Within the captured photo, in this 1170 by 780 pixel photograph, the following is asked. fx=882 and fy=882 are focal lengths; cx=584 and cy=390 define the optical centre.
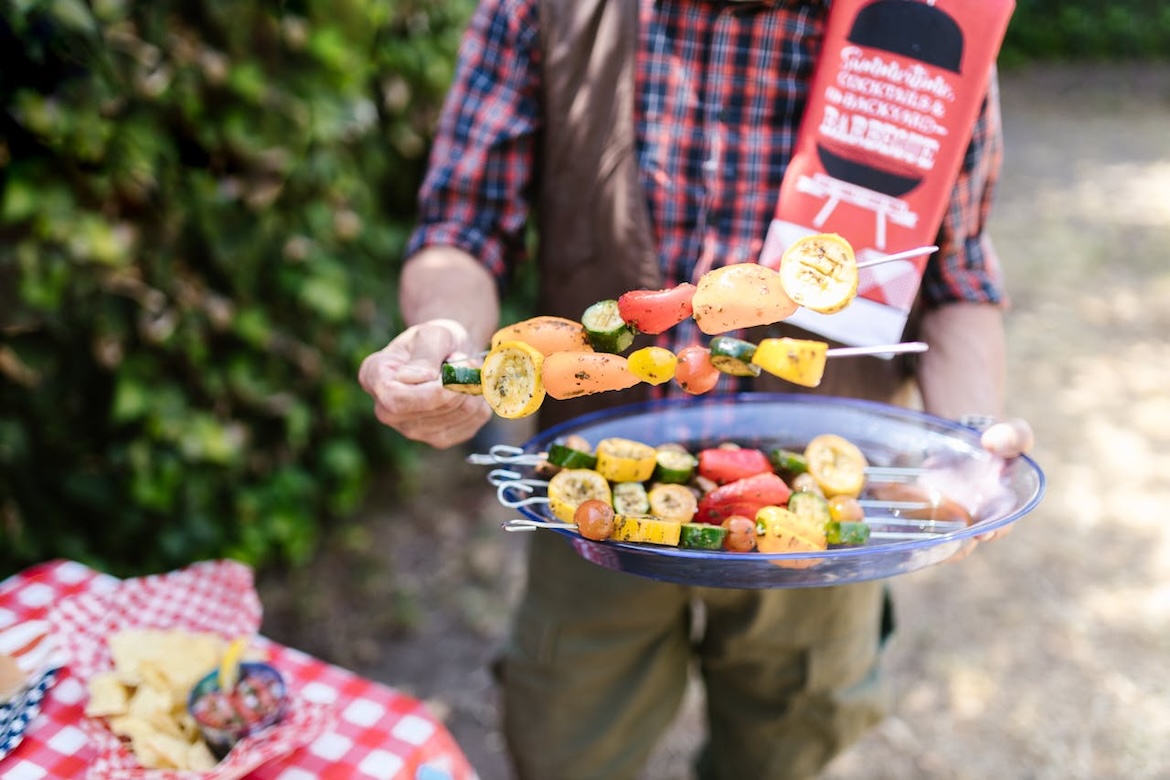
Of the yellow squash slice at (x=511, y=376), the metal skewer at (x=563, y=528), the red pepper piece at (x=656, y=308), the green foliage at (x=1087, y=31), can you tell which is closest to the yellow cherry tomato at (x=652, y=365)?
the red pepper piece at (x=656, y=308)

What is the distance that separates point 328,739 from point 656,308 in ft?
2.86

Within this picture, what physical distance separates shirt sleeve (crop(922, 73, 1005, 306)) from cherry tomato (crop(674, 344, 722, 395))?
0.71 metres

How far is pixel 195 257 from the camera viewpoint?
286cm

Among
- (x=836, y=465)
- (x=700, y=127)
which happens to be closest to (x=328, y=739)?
(x=836, y=465)

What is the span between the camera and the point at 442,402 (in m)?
1.43

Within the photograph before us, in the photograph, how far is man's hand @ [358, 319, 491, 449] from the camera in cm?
142

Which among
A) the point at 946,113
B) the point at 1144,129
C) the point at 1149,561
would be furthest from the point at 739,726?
the point at 1144,129

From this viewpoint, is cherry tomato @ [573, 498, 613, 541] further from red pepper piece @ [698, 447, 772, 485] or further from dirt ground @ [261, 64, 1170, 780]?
dirt ground @ [261, 64, 1170, 780]

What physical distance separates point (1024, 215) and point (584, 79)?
6.18 metres

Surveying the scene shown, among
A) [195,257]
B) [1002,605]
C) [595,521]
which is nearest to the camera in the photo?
[595,521]

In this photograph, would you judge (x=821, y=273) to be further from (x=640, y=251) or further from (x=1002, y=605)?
(x=1002, y=605)

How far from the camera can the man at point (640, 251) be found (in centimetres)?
172

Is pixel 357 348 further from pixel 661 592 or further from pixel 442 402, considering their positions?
pixel 442 402

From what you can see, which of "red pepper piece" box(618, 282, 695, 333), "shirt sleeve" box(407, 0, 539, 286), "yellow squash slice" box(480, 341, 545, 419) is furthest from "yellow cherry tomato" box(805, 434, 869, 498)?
"shirt sleeve" box(407, 0, 539, 286)
